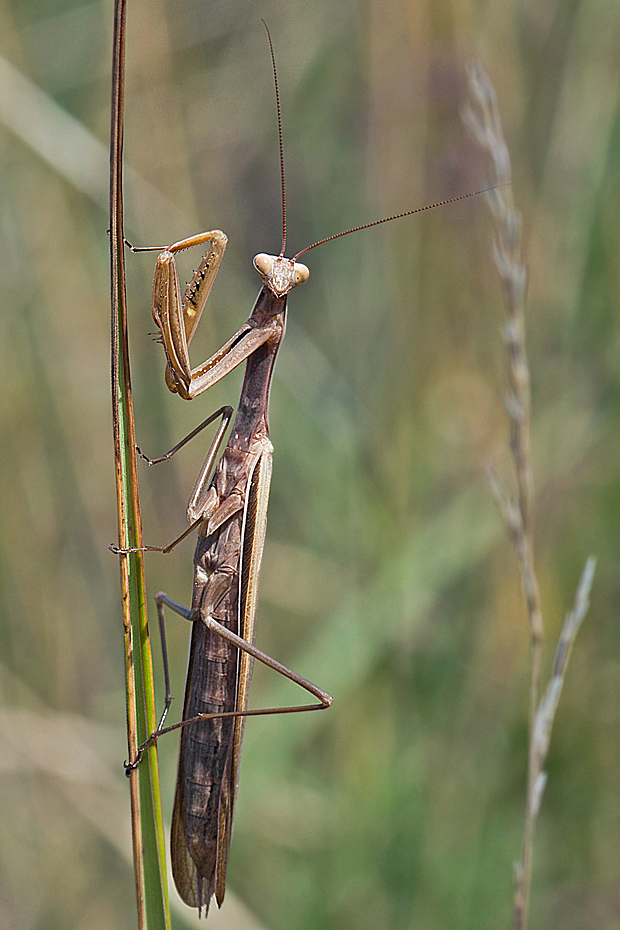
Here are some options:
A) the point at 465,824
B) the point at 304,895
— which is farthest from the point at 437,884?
the point at 304,895

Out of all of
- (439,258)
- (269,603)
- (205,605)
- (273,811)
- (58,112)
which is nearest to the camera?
(205,605)

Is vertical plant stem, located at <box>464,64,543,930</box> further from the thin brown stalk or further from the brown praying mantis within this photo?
the brown praying mantis

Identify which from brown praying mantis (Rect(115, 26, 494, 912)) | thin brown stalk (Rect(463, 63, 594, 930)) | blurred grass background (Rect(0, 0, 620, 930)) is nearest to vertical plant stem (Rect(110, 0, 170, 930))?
brown praying mantis (Rect(115, 26, 494, 912))

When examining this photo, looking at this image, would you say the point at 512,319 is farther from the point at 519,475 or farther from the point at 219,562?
the point at 219,562

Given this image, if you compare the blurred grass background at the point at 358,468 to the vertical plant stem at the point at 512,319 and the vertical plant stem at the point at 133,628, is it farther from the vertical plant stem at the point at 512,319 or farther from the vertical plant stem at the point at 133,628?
the vertical plant stem at the point at 133,628

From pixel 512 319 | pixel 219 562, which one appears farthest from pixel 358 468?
pixel 512 319

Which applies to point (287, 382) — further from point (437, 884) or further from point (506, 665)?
point (437, 884)

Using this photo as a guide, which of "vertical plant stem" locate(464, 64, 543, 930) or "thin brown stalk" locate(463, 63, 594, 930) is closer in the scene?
"thin brown stalk" locate(463, 63, 594, 930)
